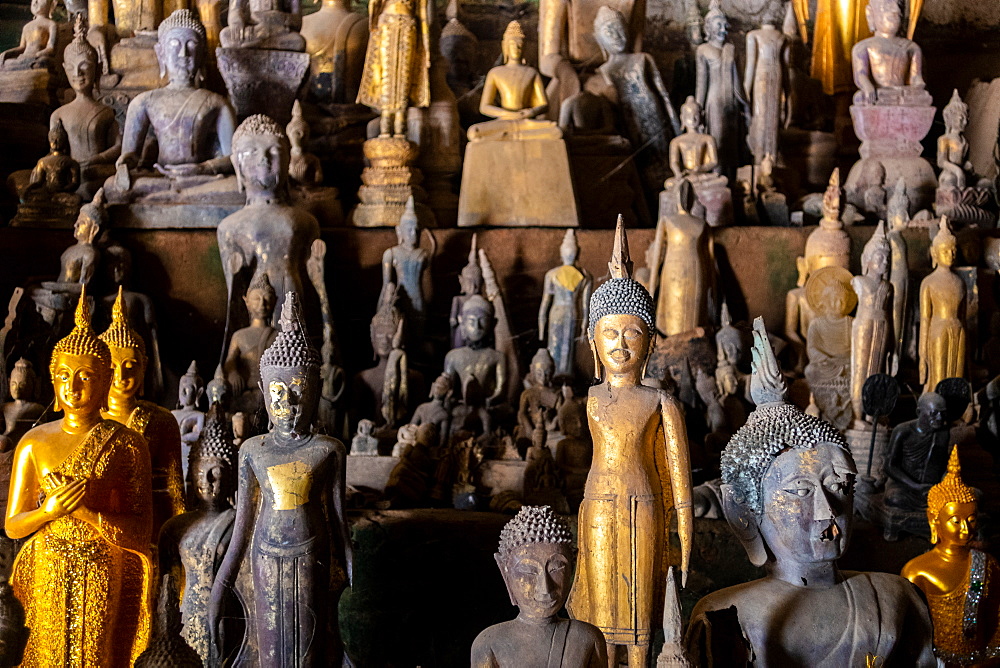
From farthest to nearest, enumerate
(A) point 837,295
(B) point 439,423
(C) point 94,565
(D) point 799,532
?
(A) point 837,295, (B) point 439,423, (C) point 94,565, (D) point 799,532

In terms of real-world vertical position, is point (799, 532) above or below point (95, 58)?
below

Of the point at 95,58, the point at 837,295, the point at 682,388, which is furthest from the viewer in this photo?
the point at 95,58

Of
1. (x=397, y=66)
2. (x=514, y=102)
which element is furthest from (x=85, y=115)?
(x=514, y=102)

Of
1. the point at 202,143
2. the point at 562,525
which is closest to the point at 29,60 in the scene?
the point at 202,143

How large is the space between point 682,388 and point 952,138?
12.1 feet

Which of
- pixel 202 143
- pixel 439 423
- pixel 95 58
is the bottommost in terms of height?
pixel 439 423

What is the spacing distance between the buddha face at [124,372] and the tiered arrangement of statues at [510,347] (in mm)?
28

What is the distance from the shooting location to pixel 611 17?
38.7 feet

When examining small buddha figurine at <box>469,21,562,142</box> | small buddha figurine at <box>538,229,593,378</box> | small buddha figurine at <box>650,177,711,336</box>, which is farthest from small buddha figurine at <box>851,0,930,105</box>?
small buddha figurine at <box>538,229,593,378</box>

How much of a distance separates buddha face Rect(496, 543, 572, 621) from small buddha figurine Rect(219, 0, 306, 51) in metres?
7.91

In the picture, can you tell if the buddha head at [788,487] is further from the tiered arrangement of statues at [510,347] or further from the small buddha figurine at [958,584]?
the small buddha figurine at [958,584]

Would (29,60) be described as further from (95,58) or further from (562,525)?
(562,525)

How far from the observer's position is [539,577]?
3.64 metres

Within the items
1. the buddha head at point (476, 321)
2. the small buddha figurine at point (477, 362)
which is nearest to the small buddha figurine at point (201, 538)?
the small buddha figurine at point (477, 362)
